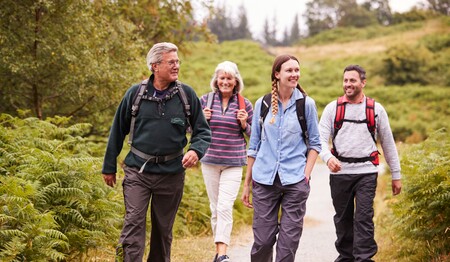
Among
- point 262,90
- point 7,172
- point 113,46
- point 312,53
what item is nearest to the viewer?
point 7,172

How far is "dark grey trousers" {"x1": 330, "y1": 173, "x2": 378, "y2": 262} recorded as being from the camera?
6.96m


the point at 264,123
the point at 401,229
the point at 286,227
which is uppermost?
the point at 264,123

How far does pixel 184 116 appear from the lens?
19.6ft

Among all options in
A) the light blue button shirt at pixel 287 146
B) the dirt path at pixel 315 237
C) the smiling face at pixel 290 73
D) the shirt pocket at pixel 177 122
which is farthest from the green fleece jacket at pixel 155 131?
the dirt path at pixel 315 237

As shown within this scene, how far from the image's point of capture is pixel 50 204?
6.80m

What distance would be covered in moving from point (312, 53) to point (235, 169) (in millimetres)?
57083

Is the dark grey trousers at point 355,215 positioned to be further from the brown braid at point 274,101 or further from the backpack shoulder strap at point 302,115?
the brown braid at point 274,101

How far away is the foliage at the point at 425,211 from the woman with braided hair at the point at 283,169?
6.43 ft

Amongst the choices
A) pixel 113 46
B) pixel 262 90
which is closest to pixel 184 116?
pixel 113 46

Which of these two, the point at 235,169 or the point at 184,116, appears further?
the point at 235,169

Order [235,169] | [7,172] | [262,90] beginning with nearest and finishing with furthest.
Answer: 1. [7,172]
2. [235,169]
3. [262,90]

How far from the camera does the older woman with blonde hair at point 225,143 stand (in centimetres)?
→ 765

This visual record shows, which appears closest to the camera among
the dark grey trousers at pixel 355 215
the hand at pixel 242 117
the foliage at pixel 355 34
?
the dark grey trousers at pixel 355 215

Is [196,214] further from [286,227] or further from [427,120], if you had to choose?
[427,120]
